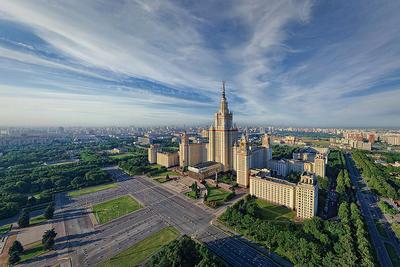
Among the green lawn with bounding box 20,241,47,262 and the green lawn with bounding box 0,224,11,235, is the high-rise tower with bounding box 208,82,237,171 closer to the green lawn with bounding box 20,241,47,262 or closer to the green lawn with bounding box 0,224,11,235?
the green lawn with bounding box 20,241,47,262

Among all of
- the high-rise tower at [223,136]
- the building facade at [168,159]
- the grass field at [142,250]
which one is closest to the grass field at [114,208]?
the grass field at [142,250]

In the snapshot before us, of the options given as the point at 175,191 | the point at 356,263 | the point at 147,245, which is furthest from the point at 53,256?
the point at 356,263

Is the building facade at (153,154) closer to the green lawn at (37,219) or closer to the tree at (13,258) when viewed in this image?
the green lawn at (37,219)

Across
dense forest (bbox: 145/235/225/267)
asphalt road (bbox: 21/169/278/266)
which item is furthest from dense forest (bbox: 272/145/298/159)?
dense forest (bbox: 145/235/225/267)

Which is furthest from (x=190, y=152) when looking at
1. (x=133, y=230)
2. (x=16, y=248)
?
(x=16, y=248)

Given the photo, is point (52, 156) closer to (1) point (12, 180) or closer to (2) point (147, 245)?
(1) point (12, 180)

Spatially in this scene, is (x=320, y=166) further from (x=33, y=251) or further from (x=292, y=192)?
(x=33, y=251)
